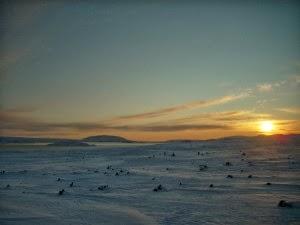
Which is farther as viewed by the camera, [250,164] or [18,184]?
[250,164]

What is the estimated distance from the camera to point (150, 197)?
51.0 feet

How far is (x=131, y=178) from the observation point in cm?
2205

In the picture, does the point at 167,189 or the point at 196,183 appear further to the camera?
the point at 196,183

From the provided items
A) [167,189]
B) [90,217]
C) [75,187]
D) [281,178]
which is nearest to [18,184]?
[75,187]

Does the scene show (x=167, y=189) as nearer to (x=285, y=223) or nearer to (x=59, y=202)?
(x=59, y=202)

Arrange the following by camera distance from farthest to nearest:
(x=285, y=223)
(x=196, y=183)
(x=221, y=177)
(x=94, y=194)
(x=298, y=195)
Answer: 1. (x=221, y=177)
2. (x=196, y=183)
3. (x=94, y=194)
4. (x=298, y=195)
5. (x=285, y=223)

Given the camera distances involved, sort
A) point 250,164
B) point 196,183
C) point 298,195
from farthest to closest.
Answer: point 250,164
point 196,183
point 298,195

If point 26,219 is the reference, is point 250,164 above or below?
above

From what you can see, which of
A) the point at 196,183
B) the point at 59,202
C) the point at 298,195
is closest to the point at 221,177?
the point at 196,183

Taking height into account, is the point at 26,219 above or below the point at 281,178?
below

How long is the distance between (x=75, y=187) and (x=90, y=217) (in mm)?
7395

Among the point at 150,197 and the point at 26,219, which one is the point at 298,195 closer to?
the point at 150,197

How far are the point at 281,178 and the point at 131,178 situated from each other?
864cm

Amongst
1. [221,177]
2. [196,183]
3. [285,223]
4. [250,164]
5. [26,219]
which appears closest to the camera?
[285,223]
